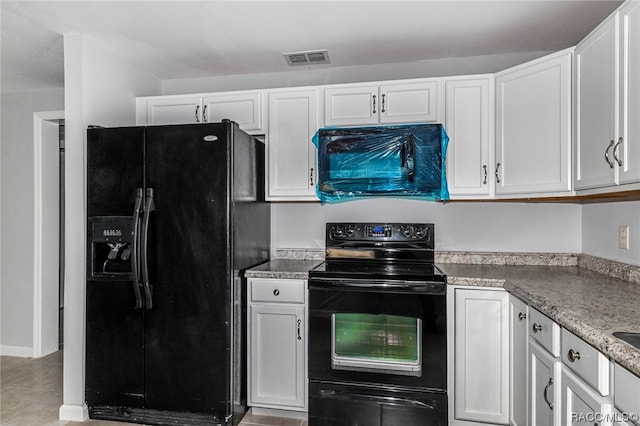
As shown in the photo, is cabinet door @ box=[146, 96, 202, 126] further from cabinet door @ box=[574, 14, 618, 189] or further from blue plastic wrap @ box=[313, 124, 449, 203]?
cabinet door @ box=[574, 14, 618, 189]

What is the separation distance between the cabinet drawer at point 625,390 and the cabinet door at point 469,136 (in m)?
1.46

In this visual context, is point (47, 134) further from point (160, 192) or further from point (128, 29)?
point (160, 192)

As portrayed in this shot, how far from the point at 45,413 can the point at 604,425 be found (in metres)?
3.00

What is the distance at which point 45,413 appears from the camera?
2398 mm

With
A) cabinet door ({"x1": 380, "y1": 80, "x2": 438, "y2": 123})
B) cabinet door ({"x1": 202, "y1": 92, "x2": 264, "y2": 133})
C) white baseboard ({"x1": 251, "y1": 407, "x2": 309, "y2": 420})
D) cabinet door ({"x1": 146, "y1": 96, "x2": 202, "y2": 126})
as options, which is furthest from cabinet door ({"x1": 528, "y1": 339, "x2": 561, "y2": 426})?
cabinet door ({"x1": 146, "y1": 96, "x2": 202, "y2": 126})

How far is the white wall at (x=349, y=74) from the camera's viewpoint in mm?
2707

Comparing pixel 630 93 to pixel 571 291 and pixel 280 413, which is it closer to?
pixel 571 291

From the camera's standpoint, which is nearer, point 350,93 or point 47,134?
point 350,93

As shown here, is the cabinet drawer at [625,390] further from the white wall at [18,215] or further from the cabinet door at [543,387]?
the white wall at [18,215]

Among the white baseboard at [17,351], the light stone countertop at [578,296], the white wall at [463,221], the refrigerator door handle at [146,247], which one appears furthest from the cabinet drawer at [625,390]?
the white baseboard at [17,351]

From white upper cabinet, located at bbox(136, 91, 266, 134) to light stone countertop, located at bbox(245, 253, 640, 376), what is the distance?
1050 millimetres

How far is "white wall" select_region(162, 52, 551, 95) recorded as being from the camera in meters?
2.71

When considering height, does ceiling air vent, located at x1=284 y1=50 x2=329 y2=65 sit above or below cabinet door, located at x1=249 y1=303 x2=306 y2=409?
above

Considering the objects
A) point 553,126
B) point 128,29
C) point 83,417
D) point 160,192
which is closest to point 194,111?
point 128,29
